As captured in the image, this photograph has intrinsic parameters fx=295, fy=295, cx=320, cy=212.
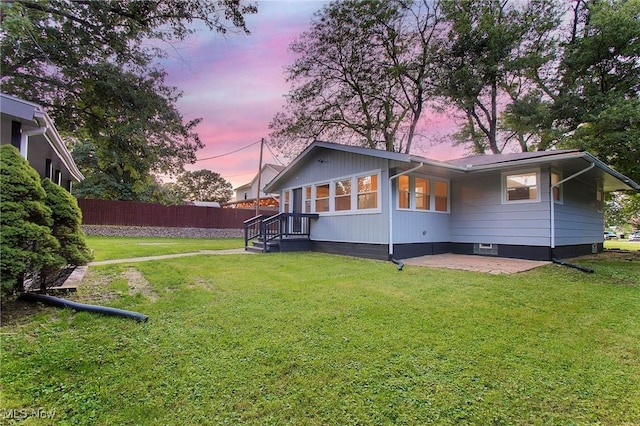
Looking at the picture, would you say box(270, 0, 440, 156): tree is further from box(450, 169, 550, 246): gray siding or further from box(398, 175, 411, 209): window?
box(398, 175, 411, 209): window

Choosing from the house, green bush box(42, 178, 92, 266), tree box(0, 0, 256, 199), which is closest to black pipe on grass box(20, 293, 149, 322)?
green bush box(42, 178, 92, 266)

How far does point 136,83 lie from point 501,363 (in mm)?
11177

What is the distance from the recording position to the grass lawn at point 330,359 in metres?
1.86

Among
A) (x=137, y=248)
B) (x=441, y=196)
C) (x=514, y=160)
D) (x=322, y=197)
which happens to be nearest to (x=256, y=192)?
(x=137, y=248)

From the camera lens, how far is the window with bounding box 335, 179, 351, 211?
9.64m

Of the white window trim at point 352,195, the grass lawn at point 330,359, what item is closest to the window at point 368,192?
the white window trim at point 352,195

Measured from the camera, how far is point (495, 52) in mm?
13734

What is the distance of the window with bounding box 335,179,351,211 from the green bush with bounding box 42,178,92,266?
6.92m

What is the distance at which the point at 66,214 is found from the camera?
4090mm

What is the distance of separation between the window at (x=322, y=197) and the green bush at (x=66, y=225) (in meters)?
7.27

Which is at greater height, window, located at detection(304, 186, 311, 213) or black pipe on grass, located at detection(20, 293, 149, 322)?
window, located at detection(304, 186, 311, 213)

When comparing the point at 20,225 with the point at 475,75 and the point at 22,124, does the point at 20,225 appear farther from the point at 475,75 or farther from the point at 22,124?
the point at 475,75

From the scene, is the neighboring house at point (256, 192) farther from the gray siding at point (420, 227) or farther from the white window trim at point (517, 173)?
the white window trim at point (517, 173)

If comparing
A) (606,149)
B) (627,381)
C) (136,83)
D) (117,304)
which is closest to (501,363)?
(627,381)
